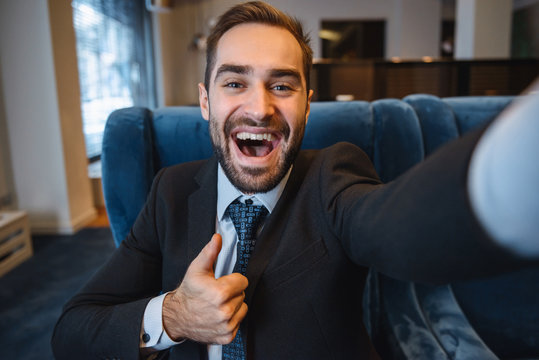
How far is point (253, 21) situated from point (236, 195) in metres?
0.43

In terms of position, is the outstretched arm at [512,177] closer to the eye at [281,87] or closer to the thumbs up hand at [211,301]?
the thumbs up hand at [211,301]

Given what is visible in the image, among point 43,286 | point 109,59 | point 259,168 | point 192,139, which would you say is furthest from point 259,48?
point 109,59

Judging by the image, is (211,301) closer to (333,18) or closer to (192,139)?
(192,139)

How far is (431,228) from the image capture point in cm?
45

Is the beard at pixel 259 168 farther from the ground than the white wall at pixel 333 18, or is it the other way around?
the white wall at pixel 333 18

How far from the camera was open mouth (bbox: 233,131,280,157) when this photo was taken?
92 centimetres

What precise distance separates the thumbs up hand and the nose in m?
0.31

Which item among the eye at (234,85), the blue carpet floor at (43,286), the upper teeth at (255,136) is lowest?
the blue carpet floor at (43,286)

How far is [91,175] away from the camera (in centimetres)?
392

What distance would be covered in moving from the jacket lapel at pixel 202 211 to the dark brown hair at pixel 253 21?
0.24 meters

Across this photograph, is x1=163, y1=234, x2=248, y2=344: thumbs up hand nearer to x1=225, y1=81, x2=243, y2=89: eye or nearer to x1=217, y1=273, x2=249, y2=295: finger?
x1=217, y1=273, x2=249, y2=295: finger

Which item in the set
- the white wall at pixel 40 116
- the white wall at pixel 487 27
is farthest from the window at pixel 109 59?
the white wall at pixel 487 27

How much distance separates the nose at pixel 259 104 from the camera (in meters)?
0.88

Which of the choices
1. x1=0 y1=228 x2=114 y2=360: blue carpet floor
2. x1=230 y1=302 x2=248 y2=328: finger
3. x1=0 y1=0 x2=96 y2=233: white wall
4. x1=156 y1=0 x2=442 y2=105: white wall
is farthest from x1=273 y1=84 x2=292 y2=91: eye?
x1=156 y1=0 x2=442 y2=105: white wall
